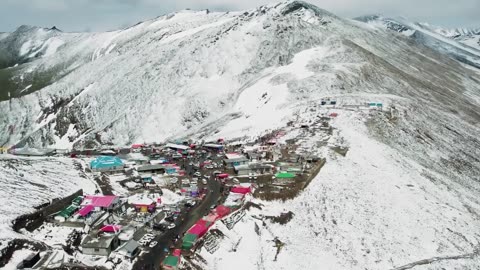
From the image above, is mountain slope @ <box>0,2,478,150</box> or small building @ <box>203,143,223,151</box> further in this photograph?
mountain slope @ <box>0,2,478,150</box>

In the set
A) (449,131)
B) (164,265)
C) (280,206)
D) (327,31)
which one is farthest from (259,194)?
(327,31)

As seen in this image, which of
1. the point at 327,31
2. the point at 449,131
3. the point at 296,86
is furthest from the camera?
the point at 327,31

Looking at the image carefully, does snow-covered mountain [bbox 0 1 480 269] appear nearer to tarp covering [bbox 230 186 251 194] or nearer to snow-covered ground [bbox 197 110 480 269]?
snow-covered ground [bbox 197 110 480 269]

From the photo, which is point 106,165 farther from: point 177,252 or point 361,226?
point 361,226

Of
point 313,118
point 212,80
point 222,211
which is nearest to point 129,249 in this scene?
point 222,211

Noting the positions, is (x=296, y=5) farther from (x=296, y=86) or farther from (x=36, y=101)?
(x=36, y=101)

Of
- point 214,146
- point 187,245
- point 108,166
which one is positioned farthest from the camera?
point 214,146

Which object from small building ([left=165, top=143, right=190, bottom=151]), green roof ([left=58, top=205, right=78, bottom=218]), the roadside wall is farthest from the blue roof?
green roof ([left=58, top=205, right=78, bottom=218])
